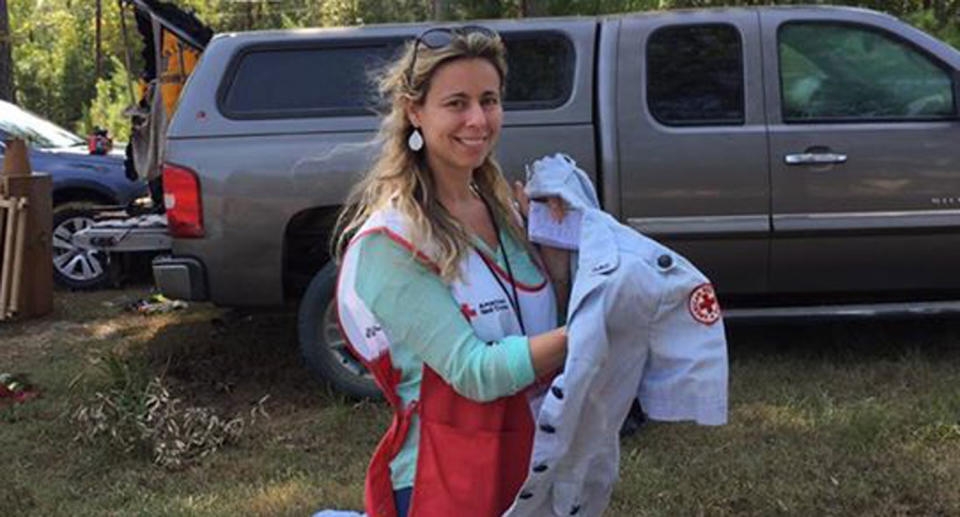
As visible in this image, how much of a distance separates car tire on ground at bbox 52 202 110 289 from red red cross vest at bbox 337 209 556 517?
285 inches

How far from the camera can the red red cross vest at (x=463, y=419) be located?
1735 mm

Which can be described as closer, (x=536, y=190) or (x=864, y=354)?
(x=536, y=190)

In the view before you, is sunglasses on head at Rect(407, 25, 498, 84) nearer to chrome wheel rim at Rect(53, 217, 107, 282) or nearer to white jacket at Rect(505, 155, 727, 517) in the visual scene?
white jacket at Rect(505, 155, 727, 517)

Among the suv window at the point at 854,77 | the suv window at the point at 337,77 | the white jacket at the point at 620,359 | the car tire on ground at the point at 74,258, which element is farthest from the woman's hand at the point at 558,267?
the car tire on ground at the point at 74,258

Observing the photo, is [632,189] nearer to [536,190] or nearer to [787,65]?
[787,65]

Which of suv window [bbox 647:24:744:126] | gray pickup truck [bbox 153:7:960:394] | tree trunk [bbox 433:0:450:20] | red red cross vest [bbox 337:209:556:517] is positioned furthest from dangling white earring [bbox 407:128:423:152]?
tree trunk [bbox 433:0:450:20]

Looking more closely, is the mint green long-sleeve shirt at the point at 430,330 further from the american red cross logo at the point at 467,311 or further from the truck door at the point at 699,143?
the truck door at the point at 699,143

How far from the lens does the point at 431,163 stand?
185 cm

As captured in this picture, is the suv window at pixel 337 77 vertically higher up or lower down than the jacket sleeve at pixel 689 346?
higher up

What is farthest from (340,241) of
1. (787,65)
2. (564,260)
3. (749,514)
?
(787,65)

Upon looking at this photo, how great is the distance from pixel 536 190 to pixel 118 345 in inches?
207

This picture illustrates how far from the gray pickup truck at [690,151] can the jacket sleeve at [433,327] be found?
3.48m

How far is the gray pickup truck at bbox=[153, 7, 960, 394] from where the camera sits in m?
5.20

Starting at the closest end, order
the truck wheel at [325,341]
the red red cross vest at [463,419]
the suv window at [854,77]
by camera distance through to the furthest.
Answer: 1. the red red cross vest at [463,419]
2. the truck wheel at [325,341]
3. the suv window at [854,77]
